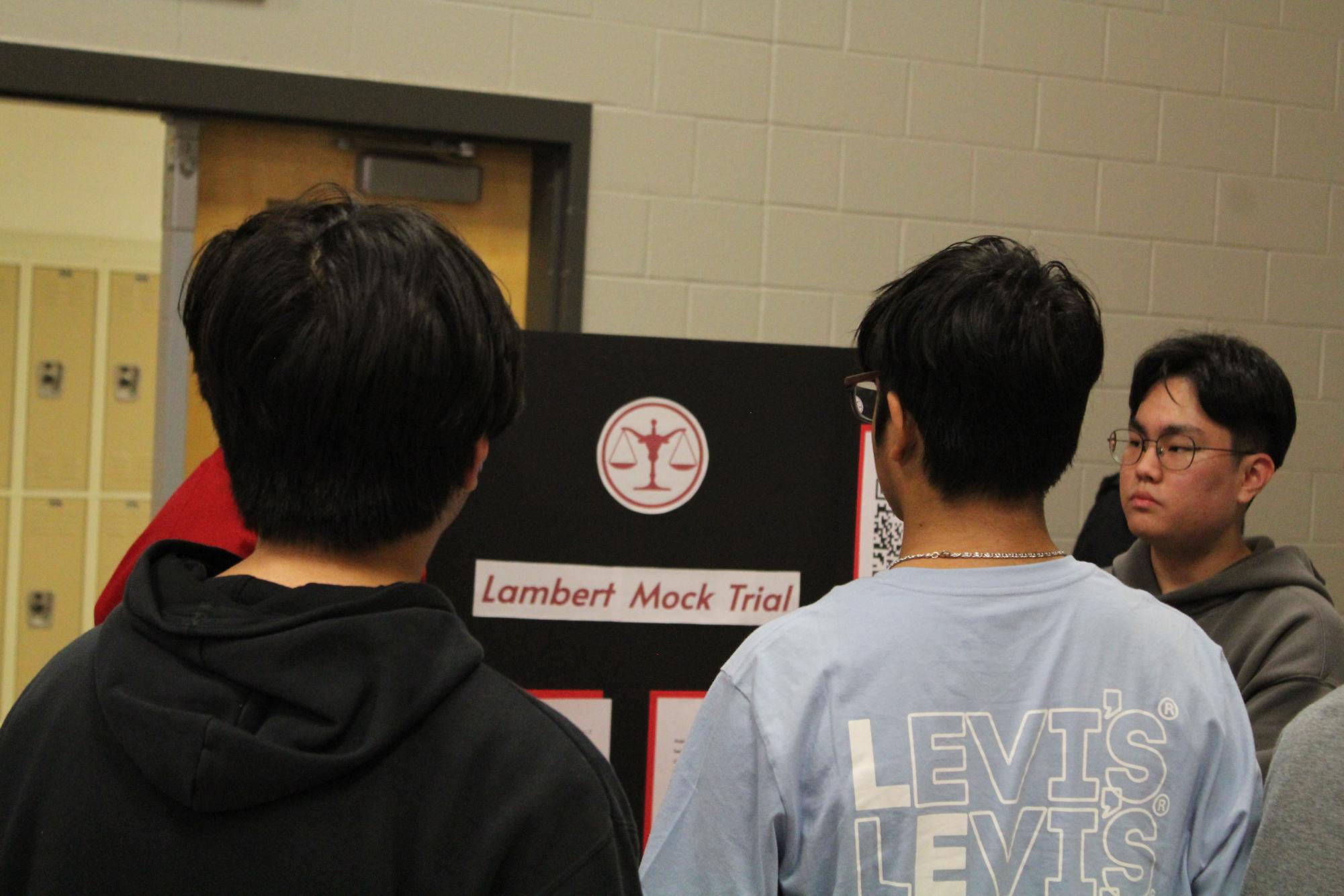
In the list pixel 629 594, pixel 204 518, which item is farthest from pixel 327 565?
pixel 629 594

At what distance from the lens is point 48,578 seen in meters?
4.55

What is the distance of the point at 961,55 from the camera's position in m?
3.18

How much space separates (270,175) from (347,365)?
231 centimetres

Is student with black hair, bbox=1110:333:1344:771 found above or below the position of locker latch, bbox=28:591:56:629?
above

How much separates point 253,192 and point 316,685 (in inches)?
94.5

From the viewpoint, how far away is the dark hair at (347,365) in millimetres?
770

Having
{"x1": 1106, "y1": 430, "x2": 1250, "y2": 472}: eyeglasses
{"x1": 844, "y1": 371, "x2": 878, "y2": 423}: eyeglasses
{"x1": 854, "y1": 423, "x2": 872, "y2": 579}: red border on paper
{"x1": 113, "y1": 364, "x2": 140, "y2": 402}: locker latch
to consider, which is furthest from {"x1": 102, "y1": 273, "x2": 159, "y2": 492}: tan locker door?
{"x1": 844, "y1": 371, "x2": 878, "y2": 423}: eyeglasses

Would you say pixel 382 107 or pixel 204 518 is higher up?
pixel 382 107

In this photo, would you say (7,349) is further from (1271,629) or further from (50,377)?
(1271,629)

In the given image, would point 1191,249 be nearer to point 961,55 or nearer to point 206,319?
point 961,55

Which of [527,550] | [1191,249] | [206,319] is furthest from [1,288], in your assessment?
[206,319]

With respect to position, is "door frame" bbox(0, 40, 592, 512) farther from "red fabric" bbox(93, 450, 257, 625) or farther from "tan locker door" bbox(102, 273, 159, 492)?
"tan locker door" bbox(102, 273, 159, 492)

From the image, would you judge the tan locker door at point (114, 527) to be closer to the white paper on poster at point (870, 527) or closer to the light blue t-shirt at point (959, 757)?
the white paper on poster at point (870, 527)

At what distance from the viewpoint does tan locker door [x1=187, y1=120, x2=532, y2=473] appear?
2830 mm
